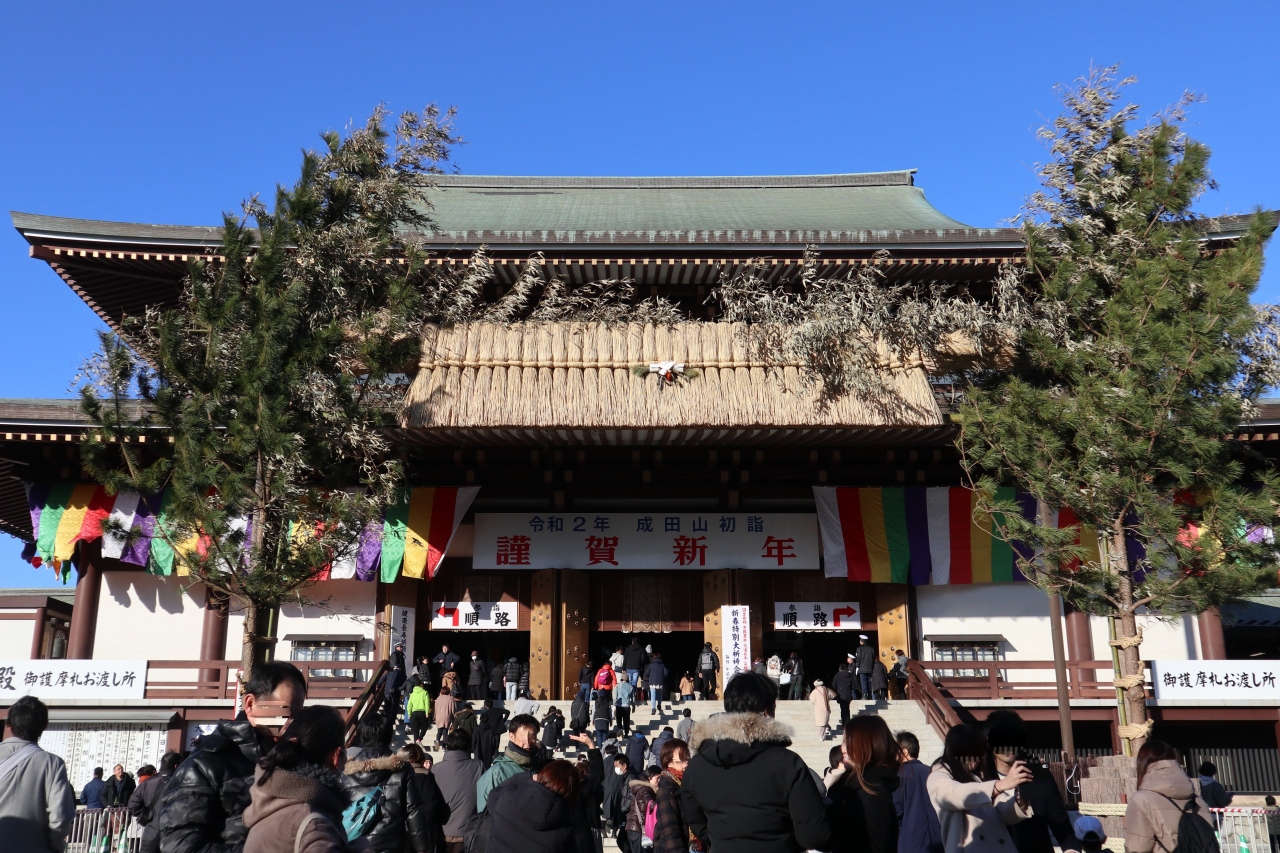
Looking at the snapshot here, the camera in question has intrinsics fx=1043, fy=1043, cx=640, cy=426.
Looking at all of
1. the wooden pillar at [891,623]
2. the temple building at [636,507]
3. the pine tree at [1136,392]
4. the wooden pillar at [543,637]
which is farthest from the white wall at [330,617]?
the pine tree at [1136,392]

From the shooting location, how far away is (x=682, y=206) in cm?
2466

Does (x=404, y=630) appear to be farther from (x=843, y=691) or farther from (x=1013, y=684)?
(x=1013, y=684)

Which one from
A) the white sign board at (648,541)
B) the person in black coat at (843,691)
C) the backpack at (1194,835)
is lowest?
the backpack at (1194,835)

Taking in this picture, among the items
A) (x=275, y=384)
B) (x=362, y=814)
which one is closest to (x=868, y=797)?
(x=362, y=814)

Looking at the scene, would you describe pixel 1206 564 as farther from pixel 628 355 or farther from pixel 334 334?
pixel 334 334

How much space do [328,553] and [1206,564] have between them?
10467 millimetres

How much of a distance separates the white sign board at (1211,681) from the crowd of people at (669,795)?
A: 1176cm

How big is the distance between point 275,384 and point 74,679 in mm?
7100

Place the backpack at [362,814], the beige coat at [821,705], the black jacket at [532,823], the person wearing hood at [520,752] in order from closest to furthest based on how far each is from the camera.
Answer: the backpack at [362,814]
the black jacket at [532,823]
the person wearing hood at [520,752]
the beige coat at [821,705]

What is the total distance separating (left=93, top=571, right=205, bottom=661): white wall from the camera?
58.0 ft

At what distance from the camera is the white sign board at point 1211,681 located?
15.9m

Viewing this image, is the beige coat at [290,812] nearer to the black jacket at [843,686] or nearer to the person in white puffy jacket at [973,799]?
the person in white puffy jacket at [973,799]

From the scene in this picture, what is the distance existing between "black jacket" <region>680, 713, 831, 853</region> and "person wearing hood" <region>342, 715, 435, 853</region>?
5.26 ft

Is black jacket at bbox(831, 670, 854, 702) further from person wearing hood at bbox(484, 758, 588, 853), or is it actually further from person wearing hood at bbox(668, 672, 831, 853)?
person wearing hood at bbox(668, 672, 831, 853)
